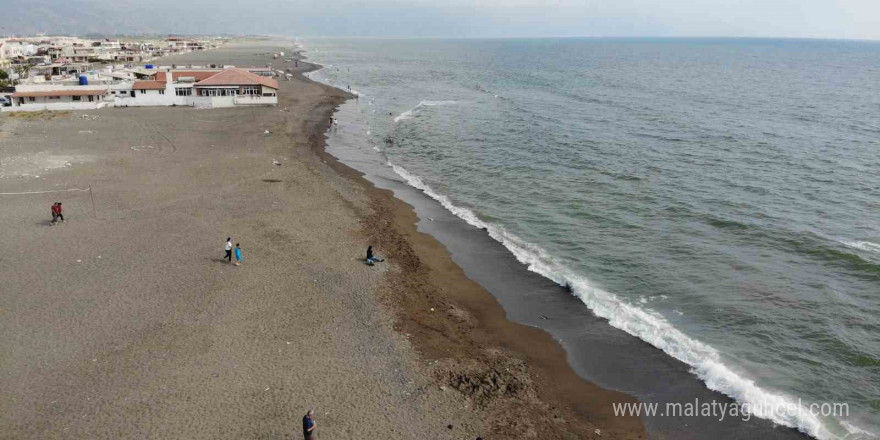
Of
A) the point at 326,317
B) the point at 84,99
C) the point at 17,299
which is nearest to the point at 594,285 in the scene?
the point at 326,317

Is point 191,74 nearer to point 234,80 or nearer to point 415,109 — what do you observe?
point 234,80

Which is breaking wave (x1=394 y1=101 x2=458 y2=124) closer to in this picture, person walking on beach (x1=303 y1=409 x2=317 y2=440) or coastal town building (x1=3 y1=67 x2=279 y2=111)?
coastal town building (x1=3 y1=67 x2=279 y2=111)

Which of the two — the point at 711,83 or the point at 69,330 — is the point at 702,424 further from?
the point at 711,83

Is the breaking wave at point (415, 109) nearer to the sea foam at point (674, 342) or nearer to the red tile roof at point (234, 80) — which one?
the red tile roof at point (234, 80)

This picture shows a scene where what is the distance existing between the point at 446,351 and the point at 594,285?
918 centimetres

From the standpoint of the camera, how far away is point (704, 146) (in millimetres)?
50656

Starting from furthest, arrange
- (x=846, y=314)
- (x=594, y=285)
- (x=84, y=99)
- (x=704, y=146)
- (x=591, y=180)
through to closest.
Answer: (x=84, y=99)
(x=704, y=146)
(x=591, y=180)
(x=594, y=285)
(x=846, y=314)

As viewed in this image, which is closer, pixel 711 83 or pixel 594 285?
pixel 594 285

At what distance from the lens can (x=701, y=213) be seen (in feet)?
110

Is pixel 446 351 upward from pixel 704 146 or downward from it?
downward

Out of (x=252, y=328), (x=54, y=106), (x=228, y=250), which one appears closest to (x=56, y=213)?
(x=228, y=250)

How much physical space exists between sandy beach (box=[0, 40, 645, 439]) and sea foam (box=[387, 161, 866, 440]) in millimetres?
3707

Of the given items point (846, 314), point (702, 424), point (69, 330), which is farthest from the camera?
point (846, 314)

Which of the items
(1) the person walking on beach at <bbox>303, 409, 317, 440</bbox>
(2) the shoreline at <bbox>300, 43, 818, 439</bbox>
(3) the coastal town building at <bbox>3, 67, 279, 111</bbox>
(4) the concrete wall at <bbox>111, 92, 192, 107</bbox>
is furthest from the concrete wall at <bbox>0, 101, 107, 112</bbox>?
(1) the person walking on beach at <bbox>303, 409, 317, 440</bbox>
